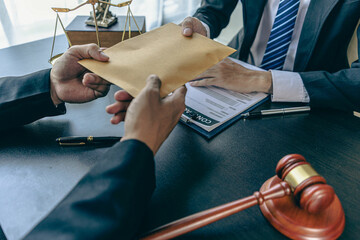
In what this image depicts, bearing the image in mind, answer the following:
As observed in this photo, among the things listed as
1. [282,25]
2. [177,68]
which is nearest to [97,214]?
[177,68]

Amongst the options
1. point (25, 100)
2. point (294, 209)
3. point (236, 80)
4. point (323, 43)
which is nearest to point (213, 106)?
point (236, 80)

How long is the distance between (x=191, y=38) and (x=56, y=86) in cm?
42

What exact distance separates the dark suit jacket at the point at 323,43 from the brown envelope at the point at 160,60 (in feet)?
1.20

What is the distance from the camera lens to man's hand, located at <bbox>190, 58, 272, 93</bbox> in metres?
0.77

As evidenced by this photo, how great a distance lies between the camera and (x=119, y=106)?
1.94ft

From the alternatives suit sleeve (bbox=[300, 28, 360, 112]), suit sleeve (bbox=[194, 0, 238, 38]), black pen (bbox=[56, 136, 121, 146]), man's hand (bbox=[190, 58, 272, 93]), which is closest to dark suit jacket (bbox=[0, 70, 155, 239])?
black pen (bbox=[56, 136, 121, 146])

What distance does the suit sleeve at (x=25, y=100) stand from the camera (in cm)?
61

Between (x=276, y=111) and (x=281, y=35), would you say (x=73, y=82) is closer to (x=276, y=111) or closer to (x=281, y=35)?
(x=276, y=111)

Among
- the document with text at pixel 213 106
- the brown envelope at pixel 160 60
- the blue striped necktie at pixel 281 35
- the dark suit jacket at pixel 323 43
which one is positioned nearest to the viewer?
the brown envelope at pixel 160 60

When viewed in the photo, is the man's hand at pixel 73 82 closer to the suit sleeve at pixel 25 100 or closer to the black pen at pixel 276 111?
the suit sleeve at pixel 25 100

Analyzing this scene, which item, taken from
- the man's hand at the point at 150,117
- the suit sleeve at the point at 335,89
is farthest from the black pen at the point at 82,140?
the suit sleeve at the point at 335,89

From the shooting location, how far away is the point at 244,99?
748 millimetres

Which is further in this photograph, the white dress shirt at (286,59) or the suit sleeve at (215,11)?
the suit sleeve at (215,11)

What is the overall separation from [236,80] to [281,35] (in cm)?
54
